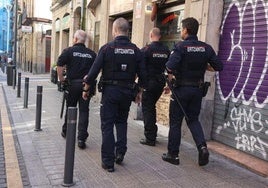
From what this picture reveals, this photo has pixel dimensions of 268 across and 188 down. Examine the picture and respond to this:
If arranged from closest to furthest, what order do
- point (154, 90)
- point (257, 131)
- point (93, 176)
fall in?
point (93, 176)
point (257, 131)
point (154, 90)

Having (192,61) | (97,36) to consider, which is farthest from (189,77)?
(97,36)

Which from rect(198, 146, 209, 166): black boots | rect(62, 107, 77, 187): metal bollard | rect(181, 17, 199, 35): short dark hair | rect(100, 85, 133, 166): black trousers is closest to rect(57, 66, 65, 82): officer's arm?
rect(100, 85, 133, 166): black trousers

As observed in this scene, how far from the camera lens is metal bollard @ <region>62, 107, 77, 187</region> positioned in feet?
15.0

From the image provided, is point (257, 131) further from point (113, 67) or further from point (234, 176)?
point (113, 67)

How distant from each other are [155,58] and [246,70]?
147cm

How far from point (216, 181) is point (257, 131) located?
4.05 feet

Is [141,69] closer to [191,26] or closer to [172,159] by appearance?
[191,26]

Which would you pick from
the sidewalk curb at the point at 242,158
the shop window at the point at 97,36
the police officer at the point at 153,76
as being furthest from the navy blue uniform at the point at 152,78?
the shop window at the point at 97,36

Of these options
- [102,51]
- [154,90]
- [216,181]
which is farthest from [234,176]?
[102,51]

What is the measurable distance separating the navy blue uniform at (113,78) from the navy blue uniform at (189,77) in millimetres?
564

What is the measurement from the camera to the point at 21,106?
1150 centimetres

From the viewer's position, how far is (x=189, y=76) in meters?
5.52

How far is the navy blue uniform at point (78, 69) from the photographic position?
21.3 ft

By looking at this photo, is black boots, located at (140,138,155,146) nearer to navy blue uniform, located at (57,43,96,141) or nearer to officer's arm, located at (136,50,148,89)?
navy blue uniform, located at (57,43,96,141)
